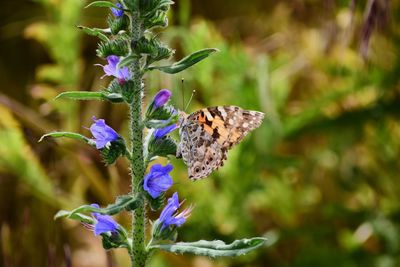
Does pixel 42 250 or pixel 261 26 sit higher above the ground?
pixel 261 26

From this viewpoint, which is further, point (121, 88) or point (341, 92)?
point (341, 92)

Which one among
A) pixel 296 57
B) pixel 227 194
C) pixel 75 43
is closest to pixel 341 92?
pixel 296 57

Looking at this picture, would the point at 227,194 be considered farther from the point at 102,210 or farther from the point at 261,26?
the point at 102,210

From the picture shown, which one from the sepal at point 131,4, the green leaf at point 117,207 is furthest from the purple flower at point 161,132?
the sepal at point 131,4

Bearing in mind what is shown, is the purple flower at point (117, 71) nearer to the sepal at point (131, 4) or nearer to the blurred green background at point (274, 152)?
the sepal at point (131, 4)

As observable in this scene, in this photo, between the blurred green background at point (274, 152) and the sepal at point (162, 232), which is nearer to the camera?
the sepal at point (162, 232)

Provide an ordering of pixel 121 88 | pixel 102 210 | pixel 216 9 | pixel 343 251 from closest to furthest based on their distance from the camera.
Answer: pixel 102 210 < pixel 121 88 < pixel 343 251 < pixel 216 9

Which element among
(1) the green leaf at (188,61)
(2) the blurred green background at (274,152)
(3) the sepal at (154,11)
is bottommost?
(2) the blurred green background at (274,152)

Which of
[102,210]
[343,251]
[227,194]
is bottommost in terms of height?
[343,251]
